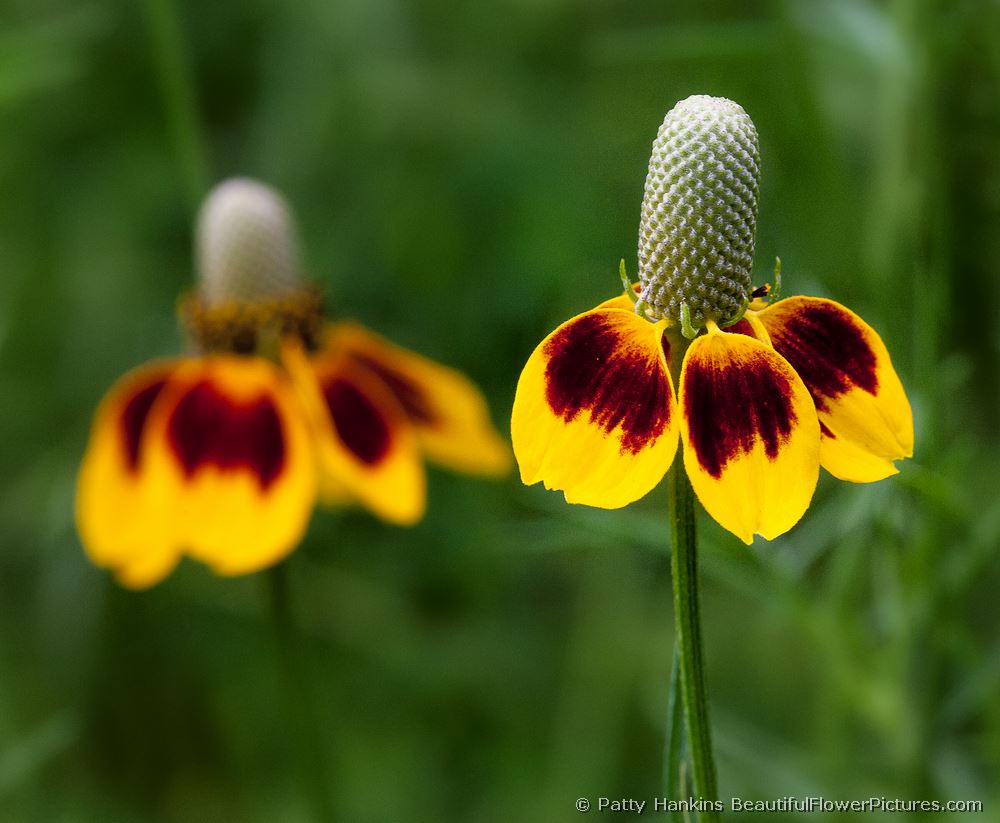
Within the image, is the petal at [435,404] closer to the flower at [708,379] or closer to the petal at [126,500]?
the petal at [126,500]

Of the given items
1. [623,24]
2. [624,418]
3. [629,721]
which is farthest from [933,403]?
[623,24]

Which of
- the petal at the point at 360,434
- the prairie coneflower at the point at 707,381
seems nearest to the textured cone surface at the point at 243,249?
the petal at the point at 360,434

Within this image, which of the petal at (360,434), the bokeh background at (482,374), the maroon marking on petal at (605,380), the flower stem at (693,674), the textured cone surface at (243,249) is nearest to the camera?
the flower stem at (693,674)

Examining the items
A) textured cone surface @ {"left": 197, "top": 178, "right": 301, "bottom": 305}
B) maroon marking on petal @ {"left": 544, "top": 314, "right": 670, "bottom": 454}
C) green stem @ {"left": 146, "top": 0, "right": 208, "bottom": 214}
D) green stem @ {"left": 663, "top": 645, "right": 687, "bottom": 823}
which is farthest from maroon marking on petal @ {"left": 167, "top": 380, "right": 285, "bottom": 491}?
green stem @ {"left": 663, "top": 645, "right": 687, "bottom": 823}

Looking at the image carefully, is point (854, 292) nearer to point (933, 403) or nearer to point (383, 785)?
point (933, 403)

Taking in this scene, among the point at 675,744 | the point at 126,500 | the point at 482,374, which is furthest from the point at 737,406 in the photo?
the point at 482,374

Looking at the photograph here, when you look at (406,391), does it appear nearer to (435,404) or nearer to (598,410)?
(435,404)
